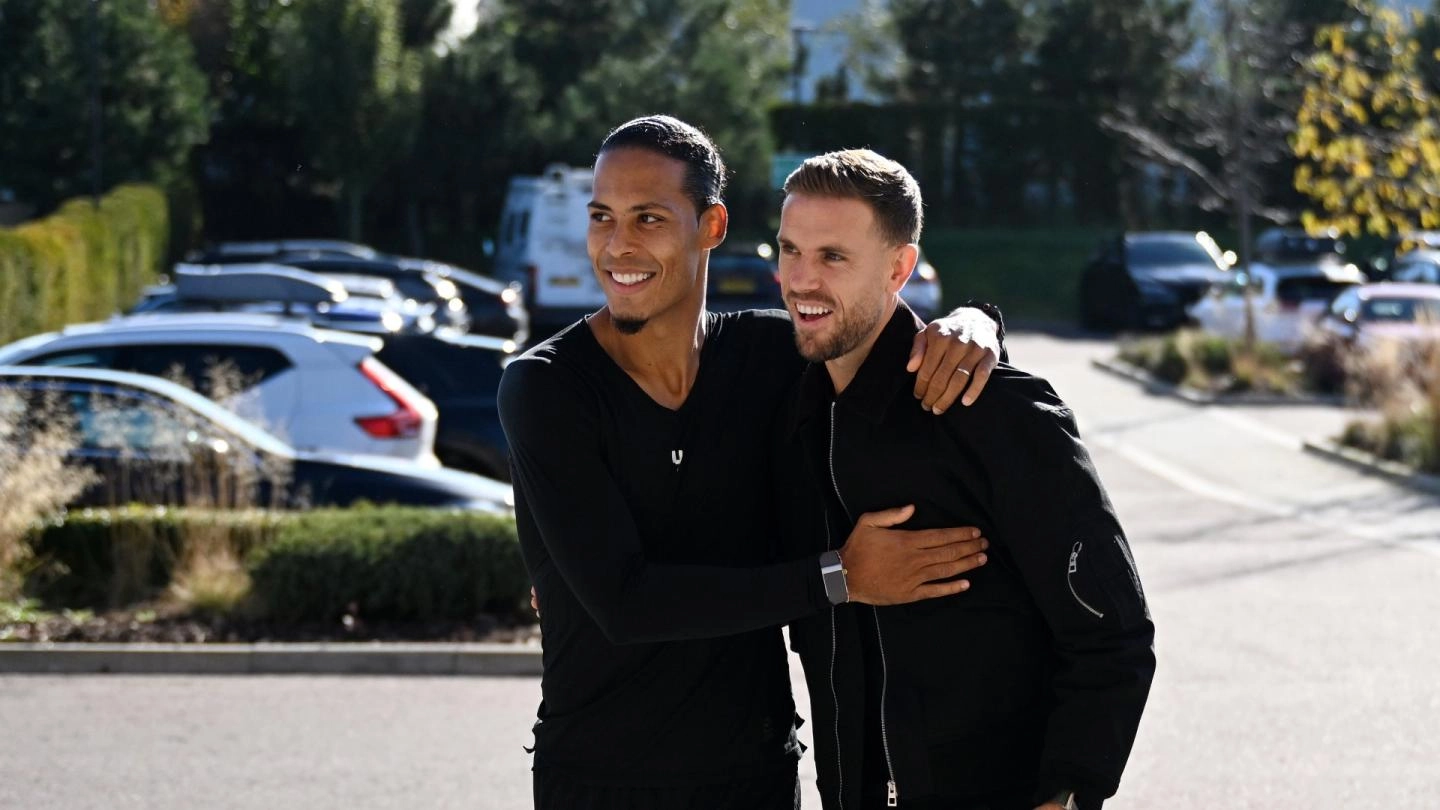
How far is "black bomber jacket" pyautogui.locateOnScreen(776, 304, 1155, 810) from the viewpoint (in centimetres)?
297

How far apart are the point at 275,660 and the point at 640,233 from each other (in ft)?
21.5

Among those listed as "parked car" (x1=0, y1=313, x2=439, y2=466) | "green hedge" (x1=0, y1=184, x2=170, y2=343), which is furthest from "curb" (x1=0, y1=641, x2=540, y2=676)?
"green hedge" (x1=0, y1=184, x2=170, y2=343)

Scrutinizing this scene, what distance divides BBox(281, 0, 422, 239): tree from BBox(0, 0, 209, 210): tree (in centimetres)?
248

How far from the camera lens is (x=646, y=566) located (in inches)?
123

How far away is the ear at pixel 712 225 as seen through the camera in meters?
3.42

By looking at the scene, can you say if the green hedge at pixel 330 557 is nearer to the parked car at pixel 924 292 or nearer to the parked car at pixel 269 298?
the parked car at pixel 269 298

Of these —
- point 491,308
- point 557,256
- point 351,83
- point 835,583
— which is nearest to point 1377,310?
point 557,256

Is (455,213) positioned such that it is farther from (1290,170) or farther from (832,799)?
(832,799)

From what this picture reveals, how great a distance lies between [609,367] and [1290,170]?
1702 inches

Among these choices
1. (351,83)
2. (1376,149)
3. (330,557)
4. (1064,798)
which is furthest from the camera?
(351,83)

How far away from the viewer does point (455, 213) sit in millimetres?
45156

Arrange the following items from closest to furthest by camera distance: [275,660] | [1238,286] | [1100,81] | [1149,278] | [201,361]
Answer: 1. [275,660]
2. [201,361]
3. [1238,286]
4. [1149,278]
5. [1100,81]

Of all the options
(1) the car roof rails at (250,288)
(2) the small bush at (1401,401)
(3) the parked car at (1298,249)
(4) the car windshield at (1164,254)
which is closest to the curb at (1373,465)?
(2) the small bush at (1401,401)

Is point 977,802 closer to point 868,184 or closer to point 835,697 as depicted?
point 835,697
